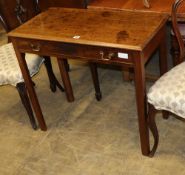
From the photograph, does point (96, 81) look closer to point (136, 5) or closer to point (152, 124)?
point (136, 5)

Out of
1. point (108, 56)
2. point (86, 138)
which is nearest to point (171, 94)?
point (108, 56)

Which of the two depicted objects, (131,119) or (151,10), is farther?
(131,119)

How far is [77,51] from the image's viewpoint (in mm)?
1740

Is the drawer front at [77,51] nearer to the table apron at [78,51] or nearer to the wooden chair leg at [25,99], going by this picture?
the table apron at [78,51]

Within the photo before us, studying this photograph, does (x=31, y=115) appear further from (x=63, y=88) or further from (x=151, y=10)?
(x=151, y=10)

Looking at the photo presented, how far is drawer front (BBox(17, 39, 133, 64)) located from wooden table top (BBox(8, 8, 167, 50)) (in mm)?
38

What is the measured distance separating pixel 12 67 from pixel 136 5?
36.1 inches

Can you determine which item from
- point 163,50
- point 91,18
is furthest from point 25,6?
Answer: point 163,50

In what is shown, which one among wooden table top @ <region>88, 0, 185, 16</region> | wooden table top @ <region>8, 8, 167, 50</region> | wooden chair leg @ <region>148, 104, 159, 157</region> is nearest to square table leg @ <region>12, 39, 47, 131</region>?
wooden table top @ <region>8, 8, 167, 50</region>

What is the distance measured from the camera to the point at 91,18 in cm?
192

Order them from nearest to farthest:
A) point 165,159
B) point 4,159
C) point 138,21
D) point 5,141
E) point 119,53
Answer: point 119,53
point 138,21
point 165,159
point 4,159
point 5,141

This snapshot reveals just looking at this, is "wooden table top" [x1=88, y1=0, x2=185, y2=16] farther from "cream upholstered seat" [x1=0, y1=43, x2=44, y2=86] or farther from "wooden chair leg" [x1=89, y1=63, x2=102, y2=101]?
"cream upholstered seat" [x1=0, y1=43, x2=44, y2=86]

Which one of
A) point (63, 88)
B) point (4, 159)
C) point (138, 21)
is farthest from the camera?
point (63, 88)

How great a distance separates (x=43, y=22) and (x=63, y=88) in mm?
813
